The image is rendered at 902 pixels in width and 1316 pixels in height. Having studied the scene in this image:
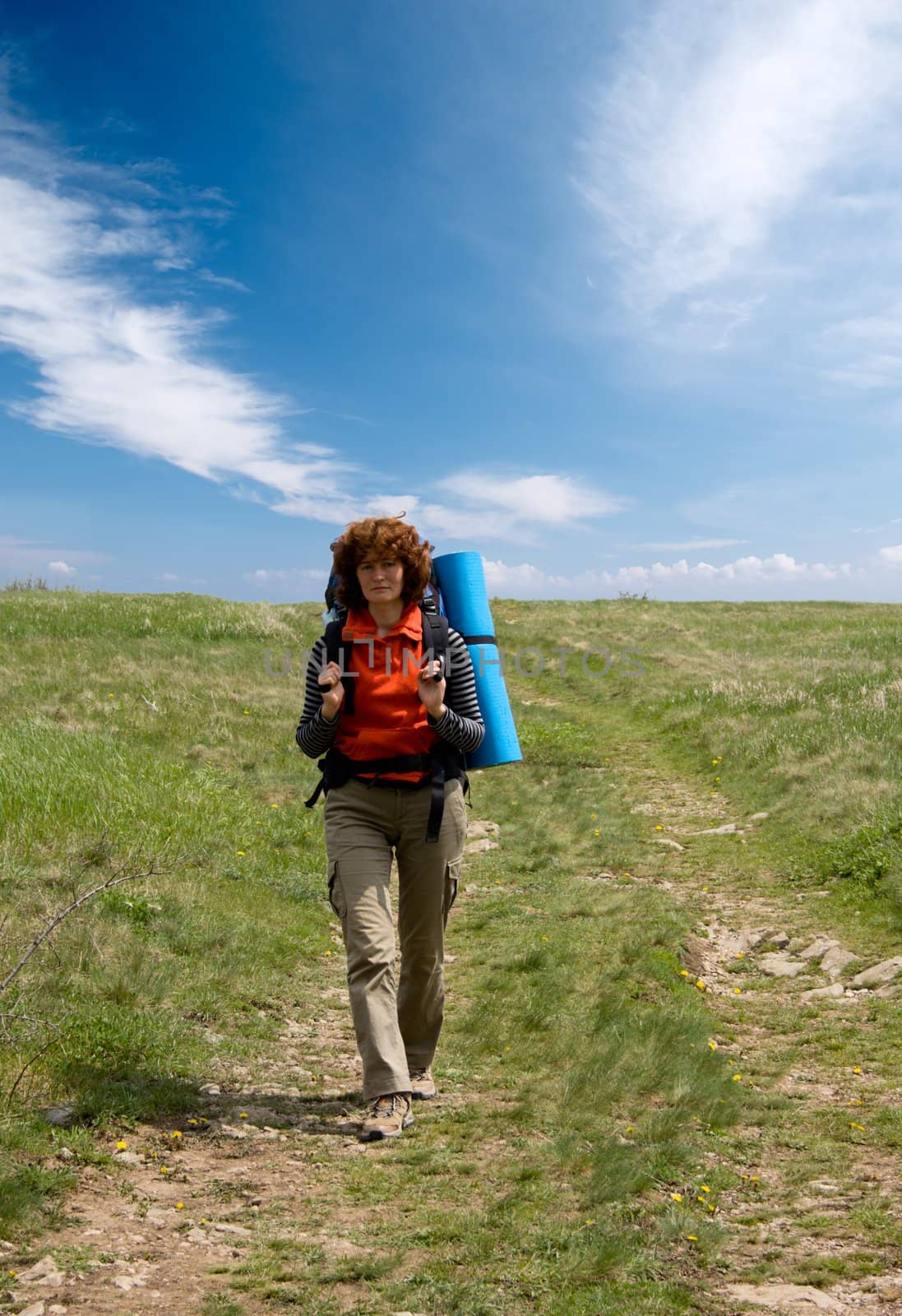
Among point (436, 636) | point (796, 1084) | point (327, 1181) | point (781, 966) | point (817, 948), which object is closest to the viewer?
point (327, 1181)

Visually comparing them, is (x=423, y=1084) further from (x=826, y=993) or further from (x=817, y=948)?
(x=817, y=948)

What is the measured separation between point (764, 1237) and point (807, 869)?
647cm

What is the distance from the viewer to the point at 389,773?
4891 mm

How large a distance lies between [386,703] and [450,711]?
332mm

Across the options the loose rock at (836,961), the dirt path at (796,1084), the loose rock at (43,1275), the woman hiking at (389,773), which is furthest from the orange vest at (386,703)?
the loose rock at (836,961)

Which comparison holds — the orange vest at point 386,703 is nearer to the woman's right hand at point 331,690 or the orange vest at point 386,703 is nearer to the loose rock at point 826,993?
the woman's right hand at point 331,690

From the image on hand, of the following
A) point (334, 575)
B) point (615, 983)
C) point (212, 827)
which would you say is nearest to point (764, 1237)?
point (615, 983)

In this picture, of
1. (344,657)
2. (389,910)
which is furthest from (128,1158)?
(344,657)

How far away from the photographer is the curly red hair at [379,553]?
4.93 meters

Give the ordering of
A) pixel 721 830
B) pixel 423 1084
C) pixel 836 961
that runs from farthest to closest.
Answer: pixel 721 830
pixel 836 961
pixel 423 1084

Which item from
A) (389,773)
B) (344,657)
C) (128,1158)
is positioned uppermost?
(344,657)

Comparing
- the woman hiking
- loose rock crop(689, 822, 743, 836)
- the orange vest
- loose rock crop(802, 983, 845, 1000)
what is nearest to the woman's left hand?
the woman hiking

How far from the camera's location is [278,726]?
51.4 feet

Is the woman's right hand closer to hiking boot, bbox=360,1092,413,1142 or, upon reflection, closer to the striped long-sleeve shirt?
the striped long-sleeve shirt
